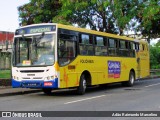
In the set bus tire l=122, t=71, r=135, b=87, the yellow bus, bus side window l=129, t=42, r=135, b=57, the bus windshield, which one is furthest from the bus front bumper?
bus side window l=129, t=42, r=135, b=57

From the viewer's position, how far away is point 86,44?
18.0 m

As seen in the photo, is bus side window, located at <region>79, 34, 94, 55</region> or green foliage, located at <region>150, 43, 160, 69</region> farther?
green foliage, located at <region>150, 43, 160, 69</region>

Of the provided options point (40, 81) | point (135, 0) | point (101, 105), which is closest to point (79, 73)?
point (40, 81)

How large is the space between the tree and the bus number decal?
30.5ft

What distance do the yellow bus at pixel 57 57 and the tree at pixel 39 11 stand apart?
10137mm

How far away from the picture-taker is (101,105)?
1301 centimetres

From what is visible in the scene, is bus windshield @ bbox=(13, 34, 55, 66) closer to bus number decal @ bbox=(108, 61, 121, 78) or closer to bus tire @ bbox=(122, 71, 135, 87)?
bus number decal @ bbox=(108, 61, 121, 78)

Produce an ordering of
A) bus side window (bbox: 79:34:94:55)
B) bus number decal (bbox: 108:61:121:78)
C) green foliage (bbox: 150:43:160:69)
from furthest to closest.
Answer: green foliage (bbox: 150:43:160:69), bus number decal (bbox: 108:61:121:78), bus side window (bbox: 79:34:94:55)

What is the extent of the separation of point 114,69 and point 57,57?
6325 millimetres

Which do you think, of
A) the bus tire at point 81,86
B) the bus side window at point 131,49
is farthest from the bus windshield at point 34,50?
the bus side window at point 131,49

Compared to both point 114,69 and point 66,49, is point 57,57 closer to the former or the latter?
point 66,49

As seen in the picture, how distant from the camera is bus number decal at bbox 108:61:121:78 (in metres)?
20.6

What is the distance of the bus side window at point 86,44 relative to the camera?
1756cm

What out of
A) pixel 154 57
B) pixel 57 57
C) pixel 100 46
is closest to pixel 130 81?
pixel 100 46
